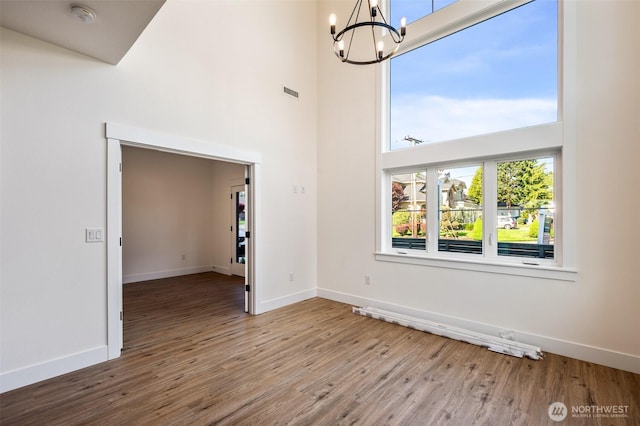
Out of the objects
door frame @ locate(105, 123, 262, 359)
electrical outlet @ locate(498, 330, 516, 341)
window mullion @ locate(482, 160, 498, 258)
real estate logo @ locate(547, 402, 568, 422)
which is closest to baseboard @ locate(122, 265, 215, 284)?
door frame @ locate(105, 123, 262, 359)

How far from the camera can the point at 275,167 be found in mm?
4676

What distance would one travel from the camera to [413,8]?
14.4ft

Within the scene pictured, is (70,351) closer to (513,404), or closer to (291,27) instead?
(513,404)

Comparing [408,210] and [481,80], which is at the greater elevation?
[481,80]

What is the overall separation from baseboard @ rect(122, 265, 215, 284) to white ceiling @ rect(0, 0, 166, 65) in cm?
501

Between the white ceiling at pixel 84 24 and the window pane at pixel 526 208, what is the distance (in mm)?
3897

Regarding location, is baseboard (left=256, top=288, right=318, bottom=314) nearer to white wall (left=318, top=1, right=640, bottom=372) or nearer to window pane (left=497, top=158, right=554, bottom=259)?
white wall (left=318, top=1, right=640, bottom=372)

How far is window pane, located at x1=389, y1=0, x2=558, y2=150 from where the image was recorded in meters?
3.38

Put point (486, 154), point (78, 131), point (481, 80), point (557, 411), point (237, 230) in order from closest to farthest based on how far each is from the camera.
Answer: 1. point (557, 411)
2. point (78, 131)
3. point (486, 154)
4. point (481, 80)
5. point (237, 230)

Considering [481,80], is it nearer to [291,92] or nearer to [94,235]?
[291,92]

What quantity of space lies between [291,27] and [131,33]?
10.2 ft

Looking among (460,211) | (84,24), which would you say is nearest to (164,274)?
(84,24)

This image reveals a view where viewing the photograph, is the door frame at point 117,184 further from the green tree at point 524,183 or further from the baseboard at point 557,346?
the green tree at point 524,183

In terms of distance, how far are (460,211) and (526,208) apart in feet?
2.41
